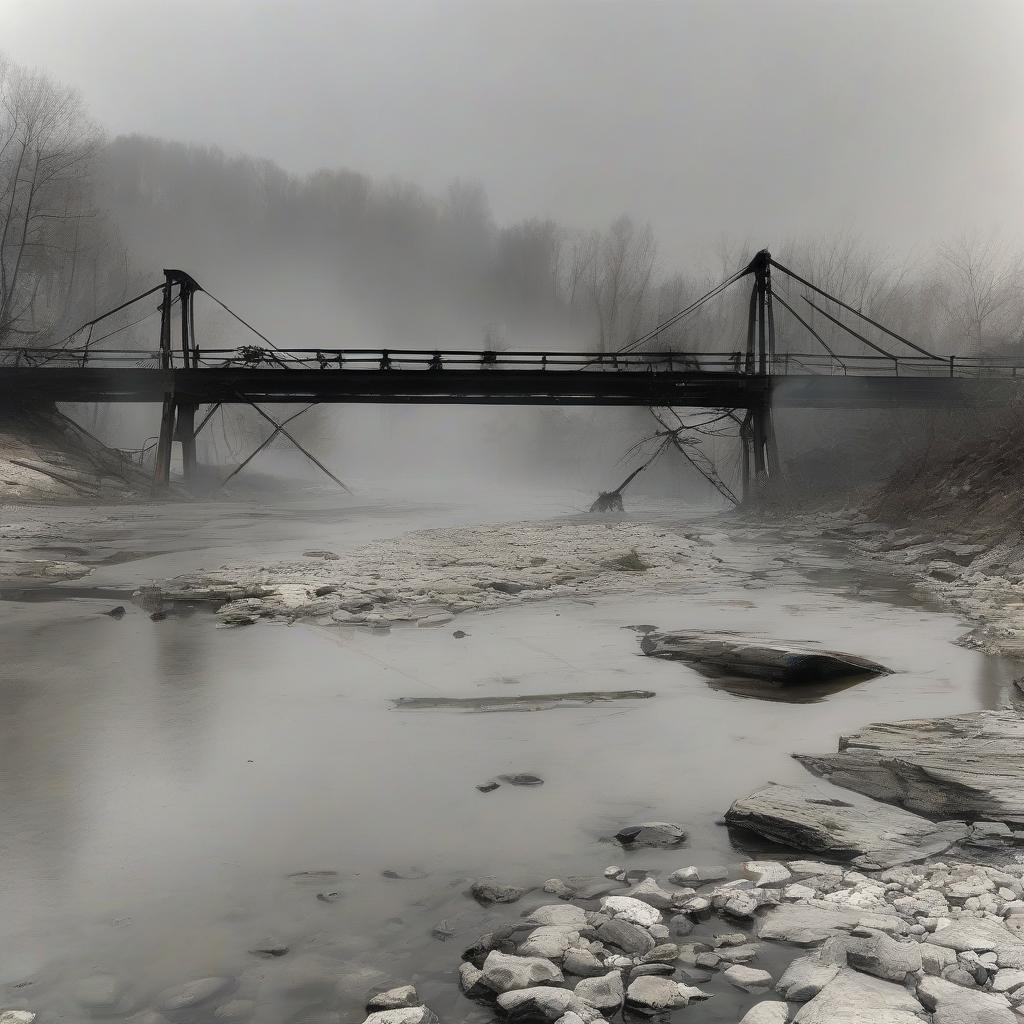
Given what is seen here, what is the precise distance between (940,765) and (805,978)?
2119 millimetres

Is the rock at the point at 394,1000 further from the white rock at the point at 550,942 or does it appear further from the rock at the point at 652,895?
the rock at the point at 652,895

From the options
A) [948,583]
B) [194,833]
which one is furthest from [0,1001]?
[948,583]

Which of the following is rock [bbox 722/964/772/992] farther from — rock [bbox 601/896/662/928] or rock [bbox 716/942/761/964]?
rock [bbox 601/896/662/928]

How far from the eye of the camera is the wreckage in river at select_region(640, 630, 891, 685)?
21.7ft

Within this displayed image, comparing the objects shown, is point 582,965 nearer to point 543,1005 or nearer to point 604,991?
point 604,991

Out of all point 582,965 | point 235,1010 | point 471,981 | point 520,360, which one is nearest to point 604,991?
point 582,965

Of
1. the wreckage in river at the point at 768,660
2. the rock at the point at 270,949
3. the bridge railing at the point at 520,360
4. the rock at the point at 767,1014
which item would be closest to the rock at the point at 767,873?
the rock at the point at 767,1014

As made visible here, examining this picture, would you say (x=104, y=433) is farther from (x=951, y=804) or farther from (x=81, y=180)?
(x=951, y=804)

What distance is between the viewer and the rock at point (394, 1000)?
2602mm

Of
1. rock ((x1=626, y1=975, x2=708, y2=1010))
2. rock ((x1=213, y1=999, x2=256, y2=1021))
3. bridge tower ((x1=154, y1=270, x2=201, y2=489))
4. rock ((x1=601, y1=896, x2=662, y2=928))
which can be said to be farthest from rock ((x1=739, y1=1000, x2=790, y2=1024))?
bridge tower ((x1=154, y1=270, x2=201, y2=489))

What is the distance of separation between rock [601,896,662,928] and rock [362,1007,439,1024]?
2.55 feet

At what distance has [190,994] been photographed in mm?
2678

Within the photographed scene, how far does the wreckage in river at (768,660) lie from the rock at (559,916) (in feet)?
12.6

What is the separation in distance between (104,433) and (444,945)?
160ft
